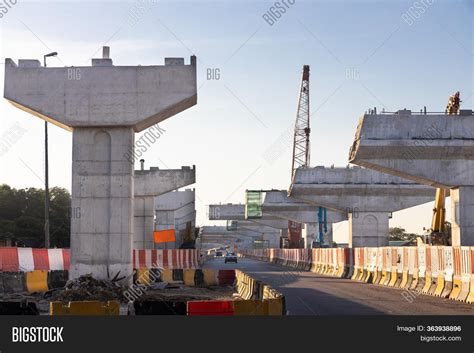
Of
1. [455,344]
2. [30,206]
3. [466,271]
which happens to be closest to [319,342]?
[455,344]

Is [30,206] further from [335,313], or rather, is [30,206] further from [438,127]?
[335,313]

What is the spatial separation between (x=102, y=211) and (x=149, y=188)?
27862 mm

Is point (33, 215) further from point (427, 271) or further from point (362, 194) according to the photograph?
point (427, 271)

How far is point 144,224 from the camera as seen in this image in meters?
54.4

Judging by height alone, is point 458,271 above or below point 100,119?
below

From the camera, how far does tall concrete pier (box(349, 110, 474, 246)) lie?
136ft

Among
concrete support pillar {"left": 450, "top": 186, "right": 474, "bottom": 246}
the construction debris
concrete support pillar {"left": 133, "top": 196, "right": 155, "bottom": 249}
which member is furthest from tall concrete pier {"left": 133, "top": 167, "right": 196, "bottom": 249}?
the construction debris

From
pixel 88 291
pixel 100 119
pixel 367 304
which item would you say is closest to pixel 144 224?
pixel 100 119

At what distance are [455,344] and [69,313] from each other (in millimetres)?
5922

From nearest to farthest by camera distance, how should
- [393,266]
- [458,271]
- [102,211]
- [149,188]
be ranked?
[458,271] → [102,211] → [393,266] → [149,188]

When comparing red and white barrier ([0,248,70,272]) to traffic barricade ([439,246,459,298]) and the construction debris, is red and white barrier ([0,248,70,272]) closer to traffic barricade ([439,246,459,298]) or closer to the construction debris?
the construction debris

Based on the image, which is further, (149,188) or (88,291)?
(149,188)

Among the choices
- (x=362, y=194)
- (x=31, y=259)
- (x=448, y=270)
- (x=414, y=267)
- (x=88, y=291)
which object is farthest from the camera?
(x=362, y=194)

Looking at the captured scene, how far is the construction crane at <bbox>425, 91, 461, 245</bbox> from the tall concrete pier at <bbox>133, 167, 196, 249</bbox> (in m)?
14.7
